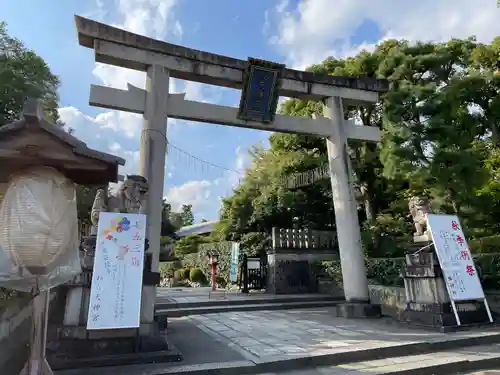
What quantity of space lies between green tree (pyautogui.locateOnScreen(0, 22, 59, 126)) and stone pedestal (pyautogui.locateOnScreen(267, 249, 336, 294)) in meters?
9.01

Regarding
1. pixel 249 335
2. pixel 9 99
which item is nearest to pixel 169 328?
pixel 249 335

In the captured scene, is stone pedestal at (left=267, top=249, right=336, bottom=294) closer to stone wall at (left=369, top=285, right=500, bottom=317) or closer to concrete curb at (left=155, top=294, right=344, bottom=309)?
concrete curb at (left=155, top=294, right=344, bottom=309)

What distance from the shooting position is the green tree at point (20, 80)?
1198 centimetres

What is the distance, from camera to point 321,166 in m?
14.2

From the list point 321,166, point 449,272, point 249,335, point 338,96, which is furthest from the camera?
point 321,166

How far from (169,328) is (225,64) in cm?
535

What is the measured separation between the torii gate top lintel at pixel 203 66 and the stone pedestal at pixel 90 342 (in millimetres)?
3868

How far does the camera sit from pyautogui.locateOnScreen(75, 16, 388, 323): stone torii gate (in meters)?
6.45

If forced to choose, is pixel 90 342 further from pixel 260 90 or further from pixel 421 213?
pixel 421 213

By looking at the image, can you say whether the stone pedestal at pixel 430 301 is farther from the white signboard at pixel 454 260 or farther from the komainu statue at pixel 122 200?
the komainu statue at pixel 122 200

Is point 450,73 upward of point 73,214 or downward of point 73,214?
upward

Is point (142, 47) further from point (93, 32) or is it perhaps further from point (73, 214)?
point (73, 214)

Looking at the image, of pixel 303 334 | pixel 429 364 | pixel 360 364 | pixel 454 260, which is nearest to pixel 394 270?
pixel 454 260

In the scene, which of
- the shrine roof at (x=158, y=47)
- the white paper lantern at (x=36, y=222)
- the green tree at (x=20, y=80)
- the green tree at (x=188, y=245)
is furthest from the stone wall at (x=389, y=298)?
the green tree at (x=188, y=245)
